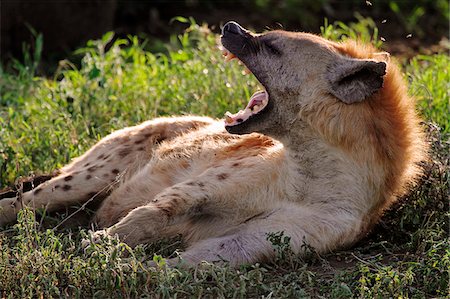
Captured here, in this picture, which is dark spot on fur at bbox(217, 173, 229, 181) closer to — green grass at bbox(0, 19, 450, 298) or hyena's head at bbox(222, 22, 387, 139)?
hyena's head at bbox(222, 22, 387, 139)

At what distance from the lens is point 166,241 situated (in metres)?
4.43

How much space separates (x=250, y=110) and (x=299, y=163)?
0.34 metres

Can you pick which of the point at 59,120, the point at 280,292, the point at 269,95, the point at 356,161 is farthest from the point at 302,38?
the point at 59,120

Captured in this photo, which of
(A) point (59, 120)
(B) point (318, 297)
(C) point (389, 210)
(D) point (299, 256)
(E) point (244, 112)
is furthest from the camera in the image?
(A) point (59, 120)

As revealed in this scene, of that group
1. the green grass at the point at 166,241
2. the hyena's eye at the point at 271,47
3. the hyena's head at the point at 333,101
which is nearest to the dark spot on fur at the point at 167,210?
the green grass at the point at 166,241

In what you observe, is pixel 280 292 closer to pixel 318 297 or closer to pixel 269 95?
pixel 318 297

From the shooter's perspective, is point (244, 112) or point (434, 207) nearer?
point (244, 112)

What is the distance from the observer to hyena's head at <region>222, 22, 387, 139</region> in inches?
168

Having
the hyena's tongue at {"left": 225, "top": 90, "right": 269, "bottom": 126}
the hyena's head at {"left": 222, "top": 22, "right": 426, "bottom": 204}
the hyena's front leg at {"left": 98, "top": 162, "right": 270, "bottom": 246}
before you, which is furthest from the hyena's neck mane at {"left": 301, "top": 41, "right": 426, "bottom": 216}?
the hyena's front leg at {"left": 98, "top": 162, "right": 270, "bottom": 246}

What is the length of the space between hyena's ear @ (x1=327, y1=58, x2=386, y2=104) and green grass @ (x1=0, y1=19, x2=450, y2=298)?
687 millimetres

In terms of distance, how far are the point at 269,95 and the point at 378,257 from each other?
2.87 feet

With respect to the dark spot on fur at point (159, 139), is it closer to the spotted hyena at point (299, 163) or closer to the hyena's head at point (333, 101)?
the spotted hyena at point (299, 163)

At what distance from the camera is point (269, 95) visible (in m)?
4.46

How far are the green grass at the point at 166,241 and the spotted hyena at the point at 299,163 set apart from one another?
121 mm
